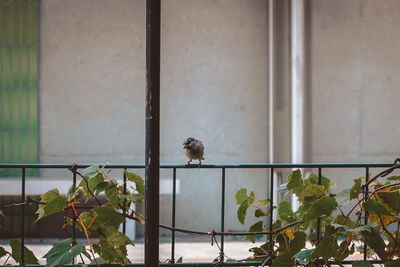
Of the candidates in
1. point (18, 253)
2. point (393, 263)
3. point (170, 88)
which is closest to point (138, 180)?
point (18, 253)

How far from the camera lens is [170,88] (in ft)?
24.9

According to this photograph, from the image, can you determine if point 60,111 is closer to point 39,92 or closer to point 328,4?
point 39,92

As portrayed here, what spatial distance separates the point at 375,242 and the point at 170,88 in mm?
5653

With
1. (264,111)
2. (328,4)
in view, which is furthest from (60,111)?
(328,4)

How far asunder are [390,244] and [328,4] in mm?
5443

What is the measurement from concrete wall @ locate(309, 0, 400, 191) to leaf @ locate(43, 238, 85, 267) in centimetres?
561

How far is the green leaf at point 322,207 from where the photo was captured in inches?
86.9

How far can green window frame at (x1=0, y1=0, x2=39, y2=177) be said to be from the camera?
741 cm

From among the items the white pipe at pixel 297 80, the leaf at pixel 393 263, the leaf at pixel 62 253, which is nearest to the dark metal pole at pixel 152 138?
the leaf at pixel 62 253

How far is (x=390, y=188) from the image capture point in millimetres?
2369

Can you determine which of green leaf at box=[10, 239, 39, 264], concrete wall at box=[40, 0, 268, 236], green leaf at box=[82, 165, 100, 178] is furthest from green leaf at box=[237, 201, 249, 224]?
concrete wall at box=[40, 0, 268, 236]

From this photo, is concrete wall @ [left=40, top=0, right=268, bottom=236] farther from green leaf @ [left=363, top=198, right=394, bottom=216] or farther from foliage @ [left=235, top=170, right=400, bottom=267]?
green leaf @ [left=363, top=198, right=394, bottom=216]

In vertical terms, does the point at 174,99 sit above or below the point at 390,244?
above

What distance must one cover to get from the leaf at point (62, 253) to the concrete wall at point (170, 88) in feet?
17.9
